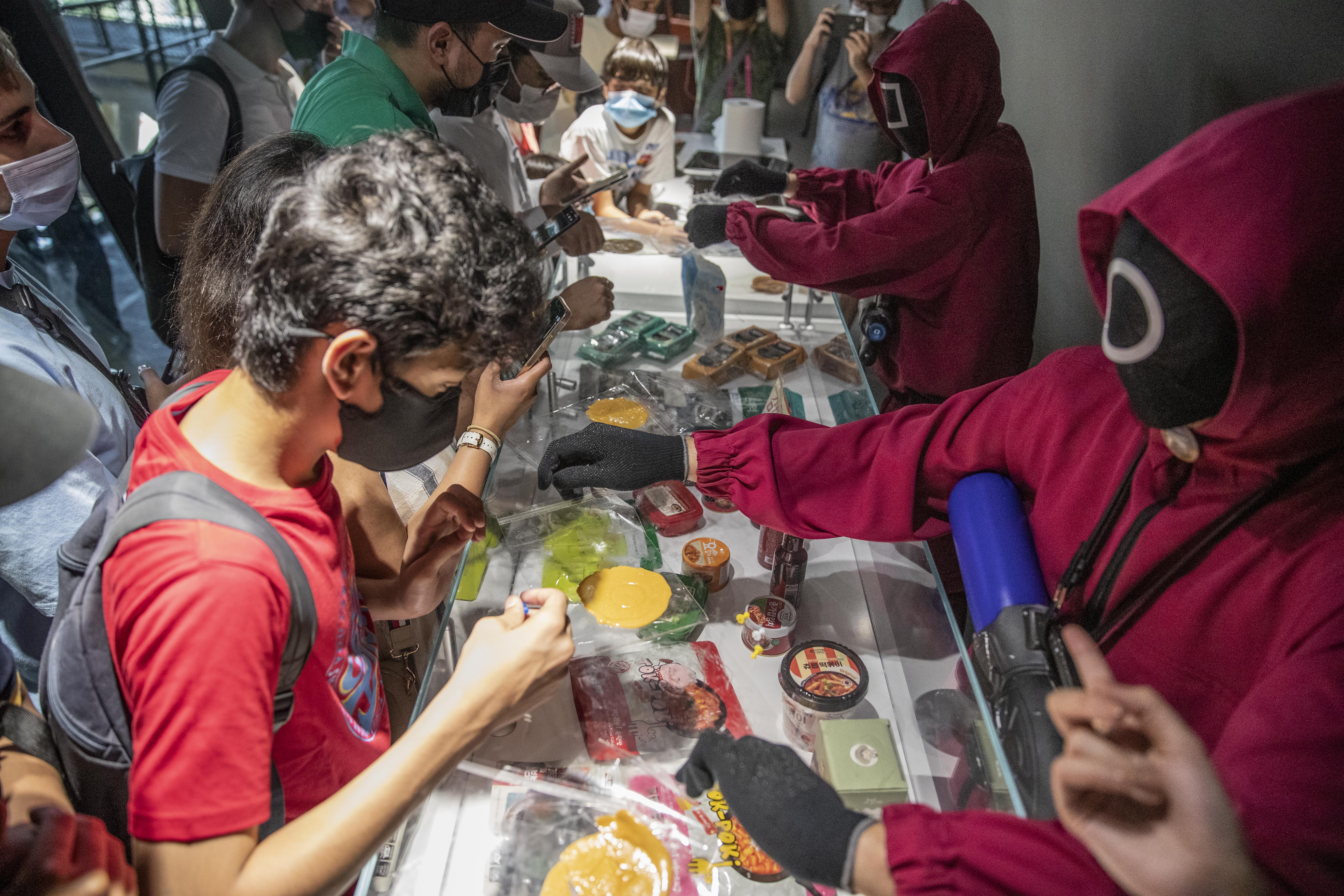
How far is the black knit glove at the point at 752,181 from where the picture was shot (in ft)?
10.1

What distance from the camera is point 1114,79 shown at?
2.48m

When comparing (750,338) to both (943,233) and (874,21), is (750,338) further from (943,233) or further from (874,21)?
(874,21)

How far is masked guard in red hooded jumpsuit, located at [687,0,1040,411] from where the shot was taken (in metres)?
2.32

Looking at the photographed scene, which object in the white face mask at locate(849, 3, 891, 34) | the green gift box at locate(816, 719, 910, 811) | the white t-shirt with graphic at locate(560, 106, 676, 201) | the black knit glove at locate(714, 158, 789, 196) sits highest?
the white face mask at locate(849, 3, 891, 34)

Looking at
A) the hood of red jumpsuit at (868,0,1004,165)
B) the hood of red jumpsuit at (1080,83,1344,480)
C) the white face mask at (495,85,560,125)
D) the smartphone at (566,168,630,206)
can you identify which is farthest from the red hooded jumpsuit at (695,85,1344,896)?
the white face mask at (495,85,560,125)

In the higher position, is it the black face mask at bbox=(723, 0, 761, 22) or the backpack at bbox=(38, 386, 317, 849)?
the black face mask at bbox=(723, 0, 761, 22)

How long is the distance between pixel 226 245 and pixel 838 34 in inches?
164

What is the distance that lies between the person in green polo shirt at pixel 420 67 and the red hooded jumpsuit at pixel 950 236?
784mm

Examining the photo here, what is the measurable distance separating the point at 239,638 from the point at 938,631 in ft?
4.43

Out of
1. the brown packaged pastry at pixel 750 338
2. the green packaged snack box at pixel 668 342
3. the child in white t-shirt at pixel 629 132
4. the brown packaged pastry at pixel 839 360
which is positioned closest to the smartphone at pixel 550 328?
the green packaged snack box at pixel 668 342

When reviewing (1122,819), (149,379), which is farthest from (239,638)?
(149,379)

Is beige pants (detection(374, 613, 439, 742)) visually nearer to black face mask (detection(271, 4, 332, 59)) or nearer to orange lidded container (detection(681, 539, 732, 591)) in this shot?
orange lidded container (detection(681, 539, 732, 591))

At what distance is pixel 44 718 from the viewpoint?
3.54ft

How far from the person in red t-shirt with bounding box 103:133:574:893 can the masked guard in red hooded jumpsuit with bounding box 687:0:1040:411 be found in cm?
150
